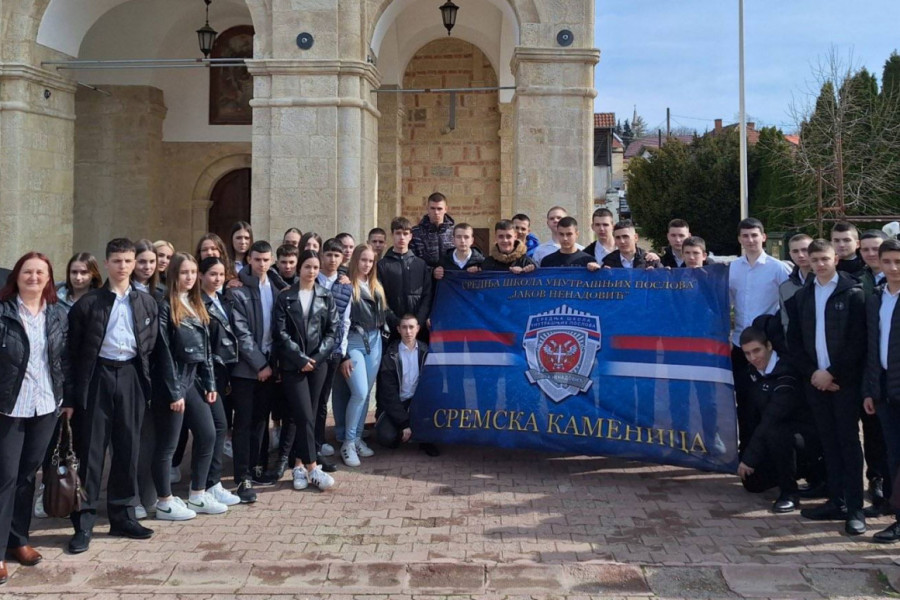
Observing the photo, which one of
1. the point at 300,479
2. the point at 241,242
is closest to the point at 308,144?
the point at 241,242

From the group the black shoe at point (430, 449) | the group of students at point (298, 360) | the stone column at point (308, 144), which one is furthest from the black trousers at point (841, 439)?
the stone column at point (308, 144)

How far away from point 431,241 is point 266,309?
2.27m

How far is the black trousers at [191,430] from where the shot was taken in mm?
5109

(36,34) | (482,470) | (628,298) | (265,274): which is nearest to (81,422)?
(265,274)

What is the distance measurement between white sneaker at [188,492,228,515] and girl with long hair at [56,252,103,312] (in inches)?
62.1

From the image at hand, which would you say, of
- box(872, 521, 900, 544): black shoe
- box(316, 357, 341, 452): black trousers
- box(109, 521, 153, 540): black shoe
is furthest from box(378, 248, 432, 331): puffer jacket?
box(872, 521, 900, 544): black shoe

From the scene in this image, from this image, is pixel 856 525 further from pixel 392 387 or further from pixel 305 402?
pixel 305 402

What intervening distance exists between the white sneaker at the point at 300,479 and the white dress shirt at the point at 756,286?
137 inches

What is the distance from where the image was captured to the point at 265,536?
4.91 m

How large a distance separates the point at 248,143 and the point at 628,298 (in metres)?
10.4

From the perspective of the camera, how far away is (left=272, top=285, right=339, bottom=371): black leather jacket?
569 cm

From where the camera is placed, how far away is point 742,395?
20.0ft

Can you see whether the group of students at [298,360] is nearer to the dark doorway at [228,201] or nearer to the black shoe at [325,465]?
the black shoe at [325,465]

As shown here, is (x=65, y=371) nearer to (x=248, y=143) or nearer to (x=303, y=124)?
(x=303, y=124)
